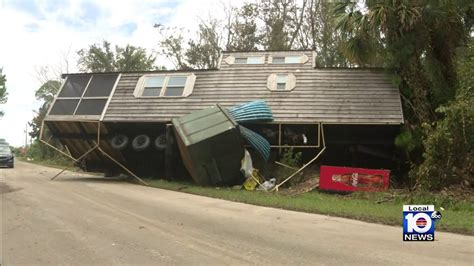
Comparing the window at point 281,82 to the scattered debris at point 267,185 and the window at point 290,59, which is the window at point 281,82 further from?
the scattered debris at point 267,185

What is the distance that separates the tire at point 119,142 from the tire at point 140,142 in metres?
0.41

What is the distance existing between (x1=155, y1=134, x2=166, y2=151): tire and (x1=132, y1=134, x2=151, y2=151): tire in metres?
0.41

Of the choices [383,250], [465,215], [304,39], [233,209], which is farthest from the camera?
[304,39]

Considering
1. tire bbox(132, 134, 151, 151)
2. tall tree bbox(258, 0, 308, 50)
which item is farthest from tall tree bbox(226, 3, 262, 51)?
tire bbox(132, 134, 151, 151)

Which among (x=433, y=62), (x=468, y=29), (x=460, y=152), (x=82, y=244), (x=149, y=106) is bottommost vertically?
(x=82, y=244)

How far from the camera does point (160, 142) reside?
20328 mm

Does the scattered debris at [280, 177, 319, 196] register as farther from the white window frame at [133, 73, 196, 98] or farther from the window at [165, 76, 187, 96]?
the window at [165, 76, 187, 96]

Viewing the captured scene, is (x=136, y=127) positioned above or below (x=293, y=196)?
above

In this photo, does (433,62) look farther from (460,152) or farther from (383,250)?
(383,250)

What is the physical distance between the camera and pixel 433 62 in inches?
687

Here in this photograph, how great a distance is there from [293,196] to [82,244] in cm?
853

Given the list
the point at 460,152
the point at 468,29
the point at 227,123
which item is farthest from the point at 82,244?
the point at 468,29

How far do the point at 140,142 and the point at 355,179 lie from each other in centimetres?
929

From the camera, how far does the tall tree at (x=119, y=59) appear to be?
46.7 meters
